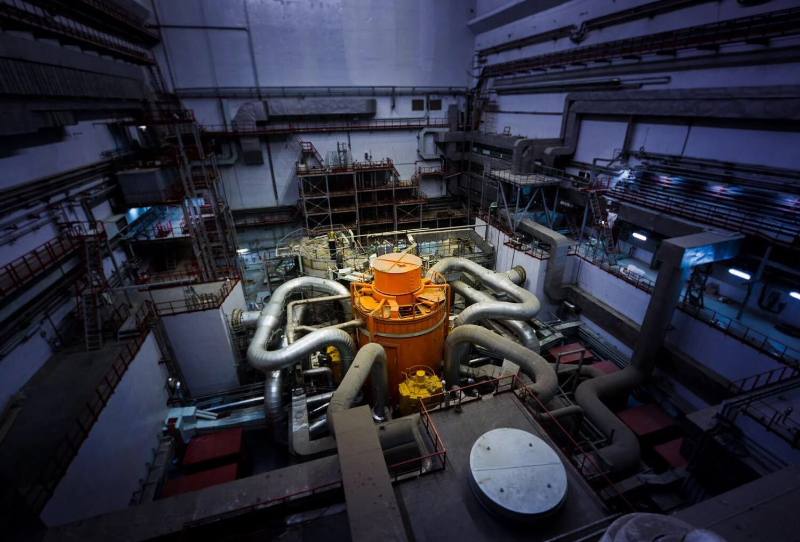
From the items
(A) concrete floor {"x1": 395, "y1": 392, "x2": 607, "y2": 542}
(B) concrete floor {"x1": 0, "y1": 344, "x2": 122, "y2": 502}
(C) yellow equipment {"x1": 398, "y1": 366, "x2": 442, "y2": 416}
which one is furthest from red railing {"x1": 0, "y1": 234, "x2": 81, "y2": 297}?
(A) concrete floor {"x1": 395, "y1": 392, "x2": 607, "y2": 542}

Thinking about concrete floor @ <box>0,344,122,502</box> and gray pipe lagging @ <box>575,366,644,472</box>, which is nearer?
concrete floor @ <box>0,344,122,502</box>

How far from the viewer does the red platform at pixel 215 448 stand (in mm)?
9984

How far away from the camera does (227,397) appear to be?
1304 centimetres

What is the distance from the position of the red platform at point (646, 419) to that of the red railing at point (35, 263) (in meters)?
18.2

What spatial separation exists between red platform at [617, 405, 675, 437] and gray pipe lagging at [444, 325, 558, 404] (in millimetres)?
4192

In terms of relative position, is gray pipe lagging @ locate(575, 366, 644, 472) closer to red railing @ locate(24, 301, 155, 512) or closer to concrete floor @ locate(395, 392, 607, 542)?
concrete floor @ locate(395, 392, 607, 542)

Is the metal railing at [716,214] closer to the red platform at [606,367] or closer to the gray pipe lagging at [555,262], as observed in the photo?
the gray pipe lagging at [555,262]

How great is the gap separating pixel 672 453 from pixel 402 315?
8.94 metres

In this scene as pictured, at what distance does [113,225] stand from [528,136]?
25.0 m

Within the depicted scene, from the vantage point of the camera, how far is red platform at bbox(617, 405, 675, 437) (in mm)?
11078

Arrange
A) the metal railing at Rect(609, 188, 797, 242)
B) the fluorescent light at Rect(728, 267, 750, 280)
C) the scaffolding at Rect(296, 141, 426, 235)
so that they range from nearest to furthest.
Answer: the metal railing at Rect(609, 188, 797, 242) < the fluorescent light at Rect(728, 267, 750, 280) < the scaffolding at Rect(296, 141, 426, 235)

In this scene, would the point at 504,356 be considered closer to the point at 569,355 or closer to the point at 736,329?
the point at 569,355

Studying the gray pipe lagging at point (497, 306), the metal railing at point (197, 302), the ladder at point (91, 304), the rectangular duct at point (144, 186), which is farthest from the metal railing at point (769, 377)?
the rectangular duct at point (144, 186)

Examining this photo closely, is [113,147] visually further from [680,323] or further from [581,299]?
[680,323]
